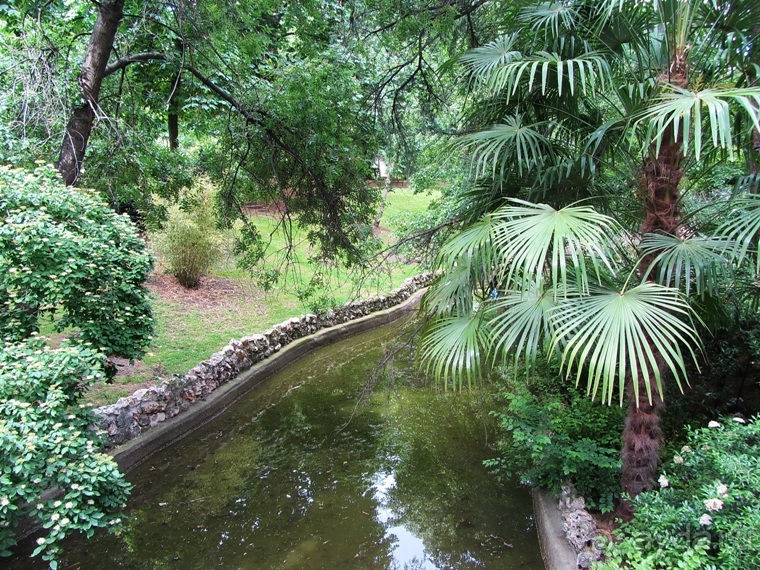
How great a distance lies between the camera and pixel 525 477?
4.09 m

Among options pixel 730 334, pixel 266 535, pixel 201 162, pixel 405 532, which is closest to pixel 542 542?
pixel 405 532

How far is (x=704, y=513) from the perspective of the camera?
9.00 feet

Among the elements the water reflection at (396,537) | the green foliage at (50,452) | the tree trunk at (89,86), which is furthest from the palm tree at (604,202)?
the tree trunk at (89,86)

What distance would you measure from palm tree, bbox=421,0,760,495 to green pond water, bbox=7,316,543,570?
1502 mm

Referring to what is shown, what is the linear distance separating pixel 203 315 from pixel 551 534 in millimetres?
7264

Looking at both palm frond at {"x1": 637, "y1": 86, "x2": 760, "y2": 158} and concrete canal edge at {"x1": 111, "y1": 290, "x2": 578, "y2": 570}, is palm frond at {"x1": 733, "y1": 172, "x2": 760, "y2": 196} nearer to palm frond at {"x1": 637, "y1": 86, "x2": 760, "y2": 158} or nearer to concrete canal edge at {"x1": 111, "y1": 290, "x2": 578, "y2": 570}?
palm frond at {"x1": 637, "y1": 86, "x2": 760, "y2": 158}

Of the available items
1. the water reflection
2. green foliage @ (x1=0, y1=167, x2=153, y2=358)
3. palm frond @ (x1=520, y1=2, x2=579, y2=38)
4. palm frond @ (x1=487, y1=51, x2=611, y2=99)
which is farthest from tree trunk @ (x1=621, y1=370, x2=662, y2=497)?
green foliage @ (x1=0, y1=167, x2=153, y2=358)

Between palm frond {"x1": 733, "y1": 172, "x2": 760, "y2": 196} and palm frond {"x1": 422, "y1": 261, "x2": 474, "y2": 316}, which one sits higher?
palm frond {"x1": 733, "y1": 172, "x2": 760, "y2": 196}

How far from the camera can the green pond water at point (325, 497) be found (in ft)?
12.5

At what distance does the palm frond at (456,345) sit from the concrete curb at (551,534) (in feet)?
4.59

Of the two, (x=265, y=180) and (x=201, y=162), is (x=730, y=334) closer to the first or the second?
(x=265, y=180)

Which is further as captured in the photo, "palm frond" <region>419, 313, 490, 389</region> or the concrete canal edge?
the concrete canal edge

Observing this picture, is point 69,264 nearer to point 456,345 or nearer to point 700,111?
point 456,345

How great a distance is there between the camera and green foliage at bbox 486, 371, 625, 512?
365 cm
